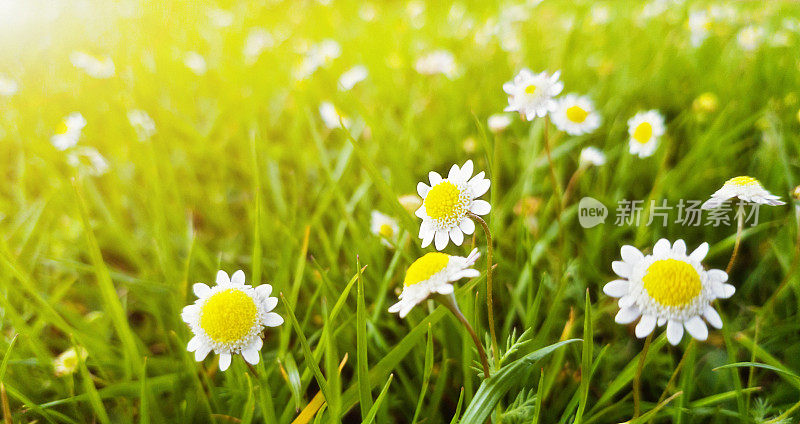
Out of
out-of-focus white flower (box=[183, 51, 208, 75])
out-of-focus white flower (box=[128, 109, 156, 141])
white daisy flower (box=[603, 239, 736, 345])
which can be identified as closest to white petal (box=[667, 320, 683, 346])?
white daisy flower (box=[603, 239, 736, 345])

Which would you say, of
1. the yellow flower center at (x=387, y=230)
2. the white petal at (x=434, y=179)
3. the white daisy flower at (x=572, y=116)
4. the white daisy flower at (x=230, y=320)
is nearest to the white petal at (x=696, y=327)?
the white petal at (x=434, y=179)

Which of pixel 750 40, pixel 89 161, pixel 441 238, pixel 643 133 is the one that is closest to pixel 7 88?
pixel 89 161

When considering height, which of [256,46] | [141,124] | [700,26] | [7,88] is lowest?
[700,26]

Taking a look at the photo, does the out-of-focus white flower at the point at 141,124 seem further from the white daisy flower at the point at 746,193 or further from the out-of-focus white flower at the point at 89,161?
the white daisy flower at the point at 746,193

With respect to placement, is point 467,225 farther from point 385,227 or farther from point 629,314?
point 385,227

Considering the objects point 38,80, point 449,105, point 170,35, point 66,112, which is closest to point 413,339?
point 449,105

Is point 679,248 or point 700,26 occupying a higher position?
point 700,26

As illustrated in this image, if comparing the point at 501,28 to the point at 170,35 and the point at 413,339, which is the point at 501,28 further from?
the point at 413,339
